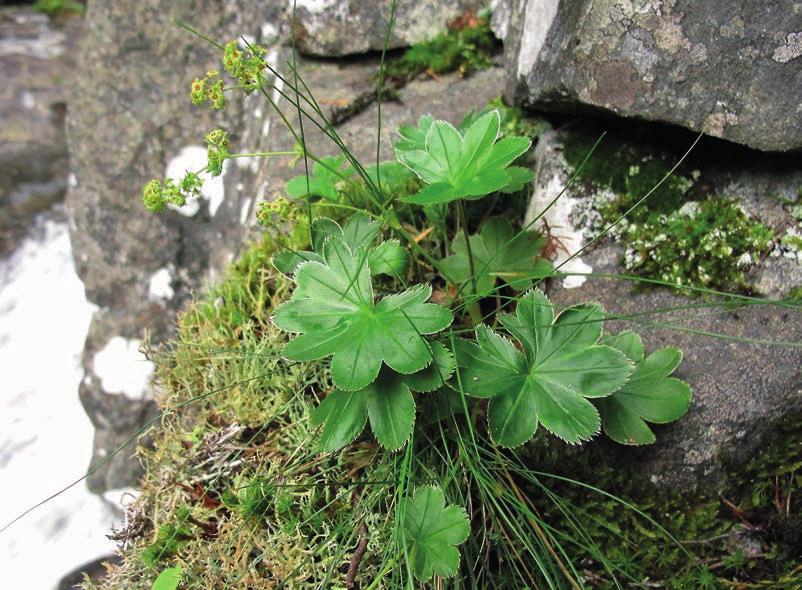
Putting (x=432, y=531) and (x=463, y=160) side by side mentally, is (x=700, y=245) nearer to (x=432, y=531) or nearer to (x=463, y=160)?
(x=463, y=160)

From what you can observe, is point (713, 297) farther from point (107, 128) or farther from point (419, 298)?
point (107, 128)

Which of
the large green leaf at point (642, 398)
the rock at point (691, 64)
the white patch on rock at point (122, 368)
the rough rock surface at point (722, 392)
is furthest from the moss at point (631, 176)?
the white patch on rock at point (122, 368)

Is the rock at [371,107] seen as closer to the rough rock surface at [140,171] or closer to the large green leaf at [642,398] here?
the rough rock surface at [140,171]

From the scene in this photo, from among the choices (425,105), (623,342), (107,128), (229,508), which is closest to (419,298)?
(623,342)

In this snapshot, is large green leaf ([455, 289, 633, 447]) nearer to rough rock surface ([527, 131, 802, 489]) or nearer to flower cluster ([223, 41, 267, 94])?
rough rock surface ([527, 131, 802, 489])

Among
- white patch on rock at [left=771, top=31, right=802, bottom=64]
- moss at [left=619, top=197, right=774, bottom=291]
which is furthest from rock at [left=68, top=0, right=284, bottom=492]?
white patch on rock at [left=771, top=31, right=802, bottom=64]

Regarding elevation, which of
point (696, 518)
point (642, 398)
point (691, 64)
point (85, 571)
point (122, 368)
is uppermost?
point (691, 64)

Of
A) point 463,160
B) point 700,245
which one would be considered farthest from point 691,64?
point 463,160
